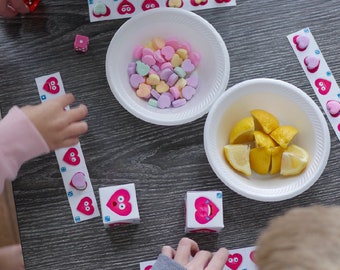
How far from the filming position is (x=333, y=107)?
3.22 feet

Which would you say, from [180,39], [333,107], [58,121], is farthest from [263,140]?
[58,121]

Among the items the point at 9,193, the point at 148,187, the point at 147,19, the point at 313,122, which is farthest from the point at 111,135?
the point at 9,193

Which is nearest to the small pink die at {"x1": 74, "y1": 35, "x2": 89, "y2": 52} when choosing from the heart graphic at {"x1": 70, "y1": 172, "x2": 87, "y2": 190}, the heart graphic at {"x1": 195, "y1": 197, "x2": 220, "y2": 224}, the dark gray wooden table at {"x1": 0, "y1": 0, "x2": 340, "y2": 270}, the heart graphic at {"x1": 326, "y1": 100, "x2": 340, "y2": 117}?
the dark gray wooden table at {"x1": 0, "y1": 0, "x2": 340, "y2": 270}

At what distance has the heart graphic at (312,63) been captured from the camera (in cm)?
99

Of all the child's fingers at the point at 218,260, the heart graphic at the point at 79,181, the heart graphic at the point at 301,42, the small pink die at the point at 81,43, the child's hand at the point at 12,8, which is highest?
the child's hand at the point at 12,8

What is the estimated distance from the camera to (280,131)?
95cm

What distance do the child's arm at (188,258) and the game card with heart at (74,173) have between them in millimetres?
145

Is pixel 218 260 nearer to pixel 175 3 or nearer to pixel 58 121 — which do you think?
pixel 58 121

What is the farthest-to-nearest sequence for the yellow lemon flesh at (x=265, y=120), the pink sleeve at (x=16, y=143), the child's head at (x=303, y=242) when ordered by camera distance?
the yellow lemon flesh at (x=265, y=120) → the pink sleeve at (x=16, y=143) → the child's head at (x=303, y=242)

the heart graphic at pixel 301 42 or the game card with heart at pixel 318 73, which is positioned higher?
the heart graphic at pixel 301 42

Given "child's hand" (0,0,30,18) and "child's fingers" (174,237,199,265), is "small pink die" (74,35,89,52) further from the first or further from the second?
"child's fingers" (174,237,199,265)

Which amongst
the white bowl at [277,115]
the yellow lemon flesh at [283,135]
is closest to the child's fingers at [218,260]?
the white bowl at [277,115]

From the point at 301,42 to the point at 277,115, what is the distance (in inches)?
5.7

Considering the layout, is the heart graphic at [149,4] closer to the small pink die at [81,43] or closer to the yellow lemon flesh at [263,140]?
Answer: the small pink die at [81,43]
